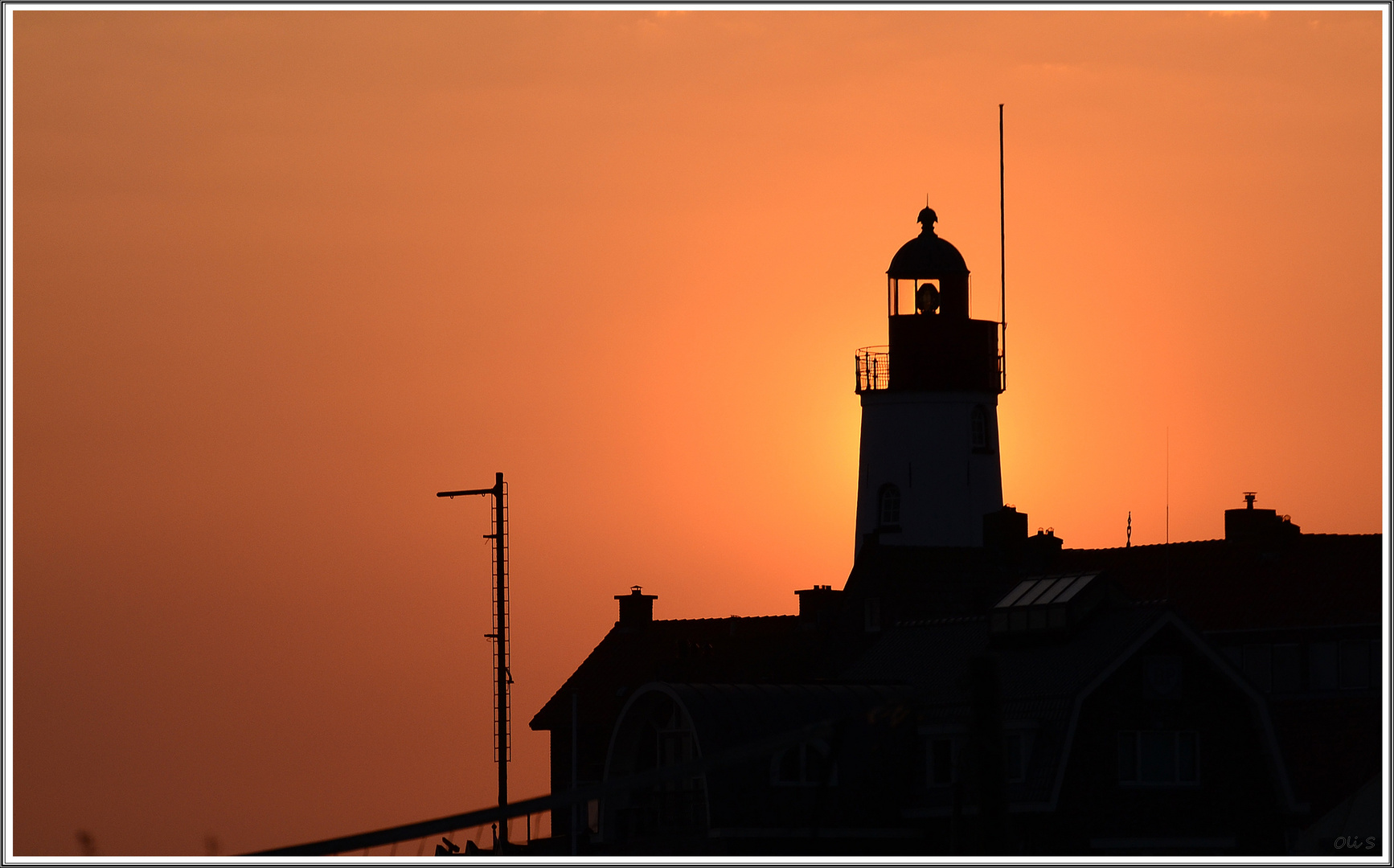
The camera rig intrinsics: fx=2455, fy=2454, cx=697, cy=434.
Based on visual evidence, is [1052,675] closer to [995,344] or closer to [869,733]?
[869,733]

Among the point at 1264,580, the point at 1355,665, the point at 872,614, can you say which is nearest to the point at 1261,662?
the point at 1355,665

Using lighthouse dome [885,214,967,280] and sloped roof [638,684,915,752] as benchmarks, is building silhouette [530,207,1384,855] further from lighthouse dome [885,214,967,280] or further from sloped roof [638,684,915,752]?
lighthouse dome [885,214,967,280]

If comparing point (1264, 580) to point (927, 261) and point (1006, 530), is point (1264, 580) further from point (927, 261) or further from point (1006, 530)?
point (927, 261)

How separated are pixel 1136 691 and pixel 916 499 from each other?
83.2 ft

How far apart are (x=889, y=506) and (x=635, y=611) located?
29.5 ft

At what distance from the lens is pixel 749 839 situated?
5028cm

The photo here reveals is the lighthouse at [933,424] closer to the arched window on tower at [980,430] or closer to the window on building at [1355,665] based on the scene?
the arched window on tower at [980,430]

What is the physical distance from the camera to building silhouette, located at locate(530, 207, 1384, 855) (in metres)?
50.3

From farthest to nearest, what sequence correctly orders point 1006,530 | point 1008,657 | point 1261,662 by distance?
point 1006,530 < point 1261,662 < point 1008,657

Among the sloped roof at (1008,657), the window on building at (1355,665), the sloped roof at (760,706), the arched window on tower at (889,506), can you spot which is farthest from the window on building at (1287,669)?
the arched window on tower at (889,506)

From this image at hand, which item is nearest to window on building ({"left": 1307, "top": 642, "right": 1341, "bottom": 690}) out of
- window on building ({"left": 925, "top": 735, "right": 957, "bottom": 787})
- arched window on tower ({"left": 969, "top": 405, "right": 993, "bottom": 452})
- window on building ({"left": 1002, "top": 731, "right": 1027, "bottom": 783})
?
window on building ({"left": 1002, "top": 731, "right": 1027, "bottom": 783})

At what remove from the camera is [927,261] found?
256ft

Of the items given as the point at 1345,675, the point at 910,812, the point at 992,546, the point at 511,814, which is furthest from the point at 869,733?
the point at 511,814

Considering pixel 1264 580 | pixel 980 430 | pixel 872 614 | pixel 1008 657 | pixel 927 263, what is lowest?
pixel 1008 657
